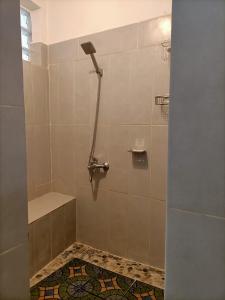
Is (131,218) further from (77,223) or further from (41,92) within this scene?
(41,92)

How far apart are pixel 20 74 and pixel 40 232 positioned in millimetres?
1473

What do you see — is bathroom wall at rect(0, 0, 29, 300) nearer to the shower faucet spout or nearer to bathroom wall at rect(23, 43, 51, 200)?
the shower faucet spout

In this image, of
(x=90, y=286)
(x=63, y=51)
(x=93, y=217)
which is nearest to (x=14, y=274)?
(x=90, y=286)

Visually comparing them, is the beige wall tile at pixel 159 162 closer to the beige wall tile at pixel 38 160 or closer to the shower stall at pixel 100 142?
the shower stall at pixel 100 142

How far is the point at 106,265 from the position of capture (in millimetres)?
1861

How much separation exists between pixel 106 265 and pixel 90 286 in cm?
28

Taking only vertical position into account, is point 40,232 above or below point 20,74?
below

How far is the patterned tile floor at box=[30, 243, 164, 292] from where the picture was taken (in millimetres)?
1702

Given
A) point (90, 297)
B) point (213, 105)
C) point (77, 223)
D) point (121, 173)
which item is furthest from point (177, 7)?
point (77, 223)

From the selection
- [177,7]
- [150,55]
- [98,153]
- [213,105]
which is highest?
[150,55]

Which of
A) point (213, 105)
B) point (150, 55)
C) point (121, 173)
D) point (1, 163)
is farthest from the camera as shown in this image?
point (121, 173)

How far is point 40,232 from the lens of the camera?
1.77 meters

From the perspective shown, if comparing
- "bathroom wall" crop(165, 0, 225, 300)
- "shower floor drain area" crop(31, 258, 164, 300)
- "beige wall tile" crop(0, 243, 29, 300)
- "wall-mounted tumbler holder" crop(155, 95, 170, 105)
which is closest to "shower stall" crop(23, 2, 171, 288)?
"wall-mounted tumbler holder" crop(155, 95, 170, 105)

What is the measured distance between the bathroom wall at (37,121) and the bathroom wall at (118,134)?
69 millimetres
